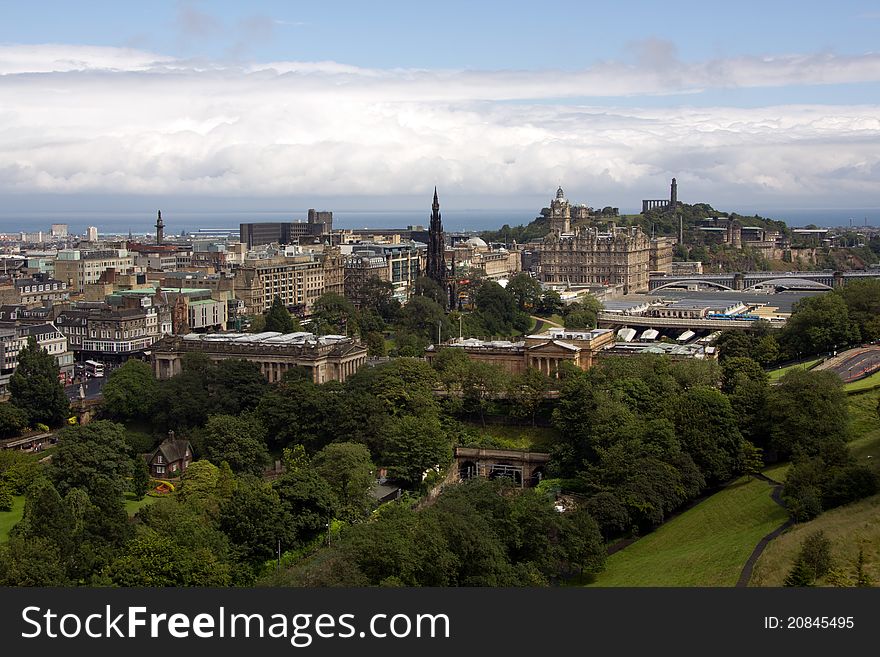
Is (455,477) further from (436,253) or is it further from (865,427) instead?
(436,253)

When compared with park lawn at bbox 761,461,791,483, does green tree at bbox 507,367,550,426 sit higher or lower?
higher

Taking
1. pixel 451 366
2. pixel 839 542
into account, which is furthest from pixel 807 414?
pixel 451 366

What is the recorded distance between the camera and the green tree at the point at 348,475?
47781 mm

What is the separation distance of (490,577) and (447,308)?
70.8 metres

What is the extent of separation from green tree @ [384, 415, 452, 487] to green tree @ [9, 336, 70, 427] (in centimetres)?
2051

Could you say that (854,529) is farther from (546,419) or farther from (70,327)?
(70,327)

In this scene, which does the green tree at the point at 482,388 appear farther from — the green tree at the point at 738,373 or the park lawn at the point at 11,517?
the park lawn at the point at 11,517

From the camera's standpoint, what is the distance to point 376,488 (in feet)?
174

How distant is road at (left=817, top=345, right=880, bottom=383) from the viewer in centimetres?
6297

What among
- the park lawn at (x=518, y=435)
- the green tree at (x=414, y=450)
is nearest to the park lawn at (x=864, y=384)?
the park lawn at (x=518, y=435)

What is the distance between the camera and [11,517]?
49.4 metres

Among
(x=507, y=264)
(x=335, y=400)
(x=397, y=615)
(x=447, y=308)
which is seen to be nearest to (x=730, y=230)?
(x=507, y=264)

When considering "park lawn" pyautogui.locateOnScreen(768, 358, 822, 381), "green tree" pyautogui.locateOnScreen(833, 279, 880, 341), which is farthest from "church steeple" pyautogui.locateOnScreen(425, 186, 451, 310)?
"park lawn" pyautogui.locateOnScreen(768, 358, 822, 381)

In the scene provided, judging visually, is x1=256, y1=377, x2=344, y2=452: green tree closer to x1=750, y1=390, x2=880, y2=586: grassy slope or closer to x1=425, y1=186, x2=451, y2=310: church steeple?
x1=750, y1=390, x2=880, y2=586: grassy slope
